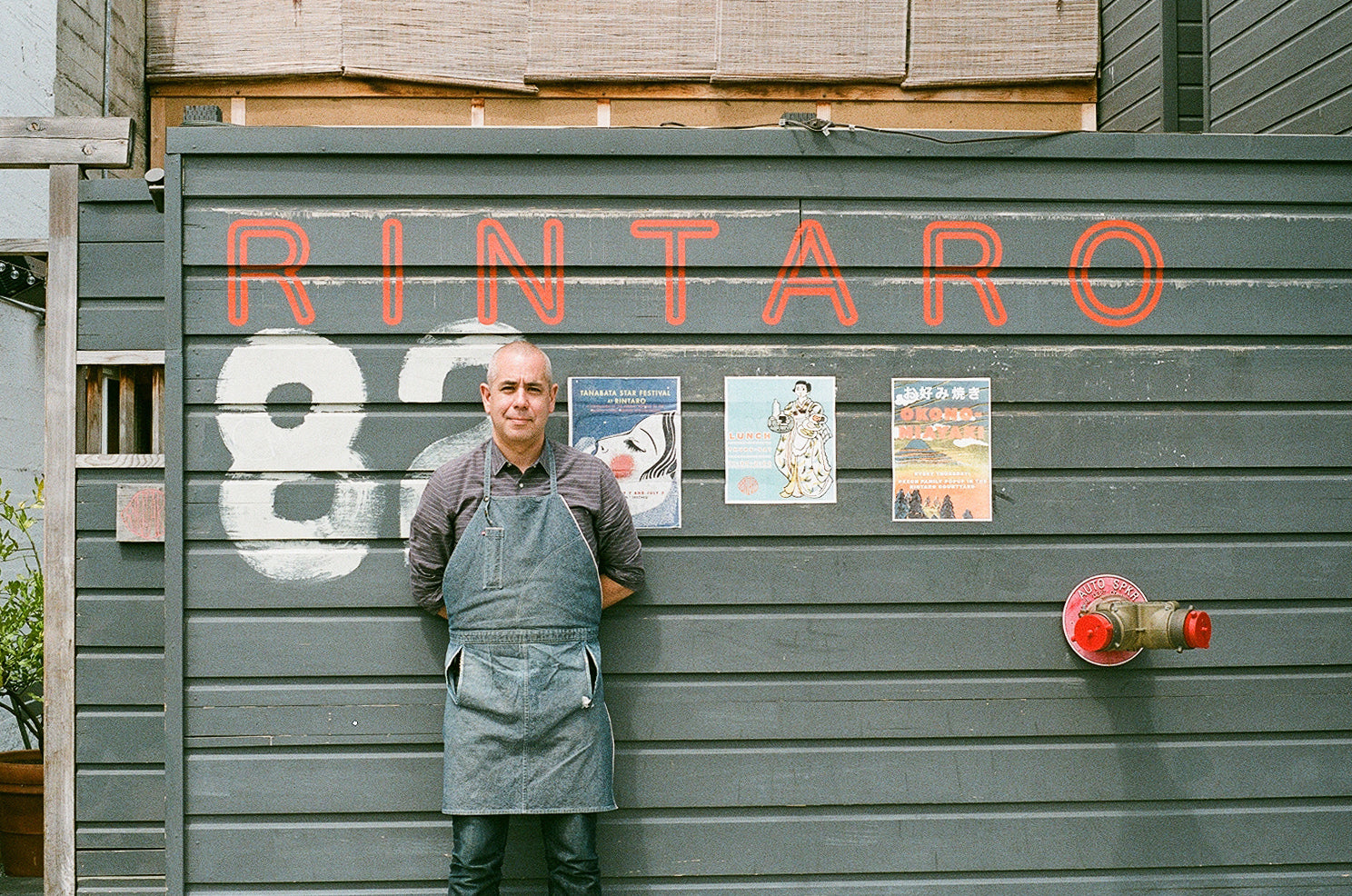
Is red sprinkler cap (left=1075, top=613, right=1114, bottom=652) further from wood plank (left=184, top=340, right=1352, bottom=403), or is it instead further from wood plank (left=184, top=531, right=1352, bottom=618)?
wood plank (left=184, top=340, right=1352, bottom=403)

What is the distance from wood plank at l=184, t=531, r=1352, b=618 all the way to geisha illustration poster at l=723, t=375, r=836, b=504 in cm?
20

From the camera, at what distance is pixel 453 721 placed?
3158 mm

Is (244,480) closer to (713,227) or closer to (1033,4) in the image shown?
(713,227)

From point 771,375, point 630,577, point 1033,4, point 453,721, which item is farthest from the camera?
point 1033,4

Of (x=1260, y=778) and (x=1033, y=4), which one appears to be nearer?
(x=1260, y=778)

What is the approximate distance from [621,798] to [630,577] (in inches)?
33.0

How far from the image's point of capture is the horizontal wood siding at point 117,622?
380 centimetres

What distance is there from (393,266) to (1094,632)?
2882 mm

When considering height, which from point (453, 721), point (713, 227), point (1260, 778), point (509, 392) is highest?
point (713, 227)

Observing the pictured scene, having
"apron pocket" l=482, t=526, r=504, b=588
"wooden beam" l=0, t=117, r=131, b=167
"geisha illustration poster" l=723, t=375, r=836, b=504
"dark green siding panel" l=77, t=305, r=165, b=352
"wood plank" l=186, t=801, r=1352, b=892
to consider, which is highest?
"wooden beam" l=0, t=117, r=131, b=167

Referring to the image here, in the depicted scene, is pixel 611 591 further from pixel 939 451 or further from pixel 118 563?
pixel 118 563

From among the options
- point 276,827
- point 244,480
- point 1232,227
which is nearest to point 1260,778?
point 1232,227

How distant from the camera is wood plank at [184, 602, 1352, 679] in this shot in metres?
3.47

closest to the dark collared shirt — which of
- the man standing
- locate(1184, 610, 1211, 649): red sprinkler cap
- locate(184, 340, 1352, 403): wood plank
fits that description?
the man standing
